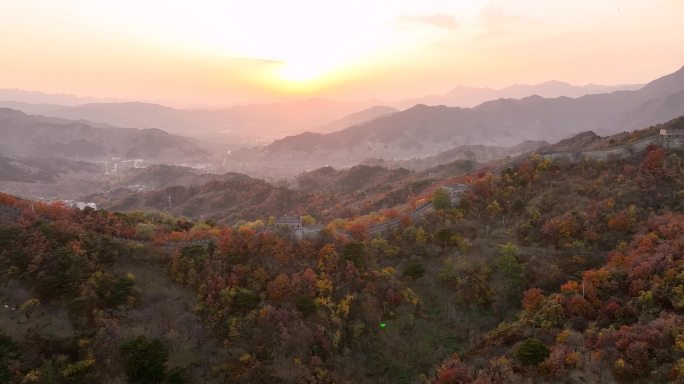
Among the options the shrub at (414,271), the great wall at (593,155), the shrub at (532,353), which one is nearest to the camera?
the shrub at (532,353)

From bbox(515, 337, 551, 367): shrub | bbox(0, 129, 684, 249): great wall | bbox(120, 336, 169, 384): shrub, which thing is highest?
bbox(0, 129, 684, 249): great wall

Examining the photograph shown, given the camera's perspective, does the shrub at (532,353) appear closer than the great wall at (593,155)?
Yes

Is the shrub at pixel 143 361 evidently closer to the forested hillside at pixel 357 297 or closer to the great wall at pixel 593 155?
the forested hillside at pixel 357 297

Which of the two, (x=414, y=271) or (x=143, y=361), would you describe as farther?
(x=414, y=271)

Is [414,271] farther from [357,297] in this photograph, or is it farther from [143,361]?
[143,361]

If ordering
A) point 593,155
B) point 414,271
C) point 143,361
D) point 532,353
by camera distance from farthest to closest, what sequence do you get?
point 593,155 → point 414,271 → point 143,361 → point 532,353

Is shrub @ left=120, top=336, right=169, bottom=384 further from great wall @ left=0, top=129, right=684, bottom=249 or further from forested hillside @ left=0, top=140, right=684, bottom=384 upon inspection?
great wall @ left=0, top=129, right=684, bottom=249

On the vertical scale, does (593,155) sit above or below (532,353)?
above

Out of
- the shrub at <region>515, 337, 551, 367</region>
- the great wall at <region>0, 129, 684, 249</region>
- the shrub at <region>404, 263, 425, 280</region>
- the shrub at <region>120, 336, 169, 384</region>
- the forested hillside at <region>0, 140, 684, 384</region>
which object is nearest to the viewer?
the shrub at <region>515, 337, 551, 367</region>

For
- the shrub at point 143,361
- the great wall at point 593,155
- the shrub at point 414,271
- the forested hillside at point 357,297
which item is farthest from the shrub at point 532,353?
the shrub at point 143,361

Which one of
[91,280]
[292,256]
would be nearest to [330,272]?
[292,256]

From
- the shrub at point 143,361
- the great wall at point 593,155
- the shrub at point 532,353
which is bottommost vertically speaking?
the shrub at point 143,361

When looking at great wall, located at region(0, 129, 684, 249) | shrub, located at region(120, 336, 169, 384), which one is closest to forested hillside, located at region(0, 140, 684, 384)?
shrub, located at region(120, 336, 169, 384)

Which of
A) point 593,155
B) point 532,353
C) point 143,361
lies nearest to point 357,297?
point 532,353
